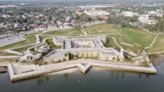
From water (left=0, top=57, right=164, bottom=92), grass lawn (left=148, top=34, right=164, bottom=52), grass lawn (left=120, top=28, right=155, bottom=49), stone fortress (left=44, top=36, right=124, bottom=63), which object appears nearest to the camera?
water (left=0, top=57, right=164, bottom=92)

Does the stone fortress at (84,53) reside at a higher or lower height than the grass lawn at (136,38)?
higher

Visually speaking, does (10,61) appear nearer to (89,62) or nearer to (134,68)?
(89,62)

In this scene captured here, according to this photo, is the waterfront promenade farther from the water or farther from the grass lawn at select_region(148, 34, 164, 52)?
the grass lawn at select_region(148, 34, 164, 52)

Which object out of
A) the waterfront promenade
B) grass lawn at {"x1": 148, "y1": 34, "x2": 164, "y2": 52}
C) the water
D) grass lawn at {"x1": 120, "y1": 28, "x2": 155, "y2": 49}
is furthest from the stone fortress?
grass lawn at {"x1": 148, "y1": 34, "x2": 164, "y2": 52}

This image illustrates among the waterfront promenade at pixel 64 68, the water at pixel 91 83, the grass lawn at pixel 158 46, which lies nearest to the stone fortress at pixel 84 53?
the waterfront promenade at pixel 64 68

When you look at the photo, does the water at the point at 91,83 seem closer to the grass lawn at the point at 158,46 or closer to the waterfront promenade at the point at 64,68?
the waterfront promenade at the point at 64,68

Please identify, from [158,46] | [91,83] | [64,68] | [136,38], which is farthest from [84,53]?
[136,38]

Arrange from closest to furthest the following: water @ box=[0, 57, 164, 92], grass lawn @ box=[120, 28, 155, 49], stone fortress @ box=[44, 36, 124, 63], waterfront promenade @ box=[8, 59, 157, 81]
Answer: water @ box=[0, 57, 164, 92]
waterfront promenade @ box=[8, 59, 157, 81]
stone fortress @ box=[44, 36, 124, 63]
grass lawn @ box=[120, 28, 155, 49]

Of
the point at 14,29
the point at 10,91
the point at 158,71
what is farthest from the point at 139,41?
the point at 14,29
